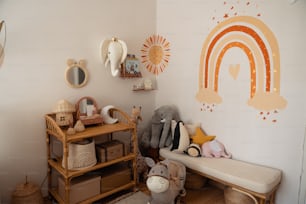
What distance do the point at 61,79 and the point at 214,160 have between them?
5.68 ft

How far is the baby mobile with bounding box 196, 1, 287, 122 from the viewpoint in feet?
6.00

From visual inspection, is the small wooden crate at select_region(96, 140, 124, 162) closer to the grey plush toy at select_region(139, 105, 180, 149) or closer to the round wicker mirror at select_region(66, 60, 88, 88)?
the grey plush toy at select_region(139, 105, 180, 149)

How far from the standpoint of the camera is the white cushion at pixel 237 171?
1661mm

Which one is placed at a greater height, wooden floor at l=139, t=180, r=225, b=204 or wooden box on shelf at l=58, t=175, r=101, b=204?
wooden box on shelf at l=58, t=175, r=101, b=204

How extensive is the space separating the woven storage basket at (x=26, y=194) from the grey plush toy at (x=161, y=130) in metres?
1.24

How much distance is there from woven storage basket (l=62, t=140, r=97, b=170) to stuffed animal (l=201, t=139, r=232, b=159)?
1.16 m

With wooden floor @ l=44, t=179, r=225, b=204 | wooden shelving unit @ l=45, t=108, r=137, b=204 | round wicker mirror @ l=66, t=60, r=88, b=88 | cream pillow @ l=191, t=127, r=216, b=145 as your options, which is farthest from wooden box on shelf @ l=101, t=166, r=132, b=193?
round wicker mirror @ l=66, t=60, r=88, b=88

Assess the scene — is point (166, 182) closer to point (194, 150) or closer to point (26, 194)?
point (194, 150)

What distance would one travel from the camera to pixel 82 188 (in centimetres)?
181

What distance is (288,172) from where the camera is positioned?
1.80 meters

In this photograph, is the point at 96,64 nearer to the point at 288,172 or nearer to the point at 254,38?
the point at 254,38

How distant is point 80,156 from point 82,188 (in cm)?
31

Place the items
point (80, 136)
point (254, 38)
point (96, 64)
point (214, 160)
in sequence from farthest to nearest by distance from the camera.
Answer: point (96, 64)
point (214, 160)
point (254, 38)
point (80, 136)

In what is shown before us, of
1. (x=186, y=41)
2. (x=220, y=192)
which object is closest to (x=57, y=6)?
(x=186, y=41)
